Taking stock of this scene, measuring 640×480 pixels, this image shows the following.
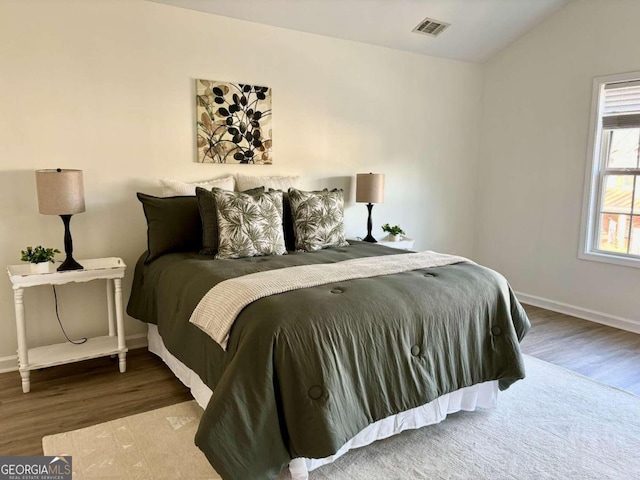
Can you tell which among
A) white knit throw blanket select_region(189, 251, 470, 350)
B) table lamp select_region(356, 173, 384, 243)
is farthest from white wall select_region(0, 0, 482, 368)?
white knit throw blanket select_region(189, 251, 470, 350)

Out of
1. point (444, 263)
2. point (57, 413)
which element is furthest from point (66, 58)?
point (444, 263)

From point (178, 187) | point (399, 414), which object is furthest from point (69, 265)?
point (399, 414)

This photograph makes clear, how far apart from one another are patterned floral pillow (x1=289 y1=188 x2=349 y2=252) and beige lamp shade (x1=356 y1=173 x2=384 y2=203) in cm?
77

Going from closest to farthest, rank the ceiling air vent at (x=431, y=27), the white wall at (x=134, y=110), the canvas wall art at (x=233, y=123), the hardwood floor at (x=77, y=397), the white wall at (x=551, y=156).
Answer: the hardwood floor at (x=77, y=397) → the white wall at (x=134, y=110) → the canvas wall art at (x=233, y=123) → the white wall at (x=551, y=156) → the ceiling air vent at (x=431, y=27)

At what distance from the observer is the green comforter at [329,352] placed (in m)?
1.70

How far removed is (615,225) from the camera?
4023 millimetres

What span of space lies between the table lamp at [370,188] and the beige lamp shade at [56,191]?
231cm

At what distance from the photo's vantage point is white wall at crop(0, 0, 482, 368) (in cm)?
287

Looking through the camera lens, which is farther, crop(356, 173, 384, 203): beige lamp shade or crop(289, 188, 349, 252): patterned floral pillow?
crop(356, 173, 384, 203): beige lamp shade

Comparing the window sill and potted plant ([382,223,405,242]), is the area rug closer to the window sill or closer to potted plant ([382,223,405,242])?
the window sill

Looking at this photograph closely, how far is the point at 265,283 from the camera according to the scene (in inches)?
81.9

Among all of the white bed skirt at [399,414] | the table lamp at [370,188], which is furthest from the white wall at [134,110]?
the white bed skirt at [399,414]

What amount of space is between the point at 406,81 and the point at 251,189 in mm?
2133

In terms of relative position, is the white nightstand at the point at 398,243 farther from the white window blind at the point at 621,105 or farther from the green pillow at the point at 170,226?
the white window blind at the point at 621,105
